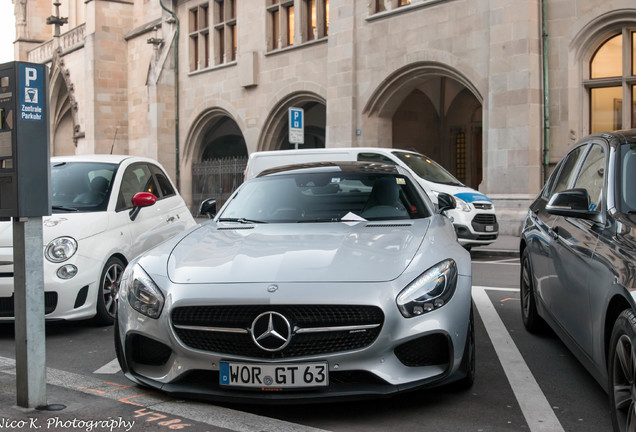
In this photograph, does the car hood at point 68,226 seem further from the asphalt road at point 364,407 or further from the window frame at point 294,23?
the window frame at point 294,23

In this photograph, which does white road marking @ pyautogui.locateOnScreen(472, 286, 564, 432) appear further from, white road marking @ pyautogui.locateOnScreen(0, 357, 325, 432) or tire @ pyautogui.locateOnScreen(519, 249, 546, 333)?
white road marking @ pyautogui.locateOnScreen(0, 357, 325, 432)

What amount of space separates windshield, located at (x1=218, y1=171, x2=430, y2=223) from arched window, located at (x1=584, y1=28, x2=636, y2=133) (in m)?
11.6

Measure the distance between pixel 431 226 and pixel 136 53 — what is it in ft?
102

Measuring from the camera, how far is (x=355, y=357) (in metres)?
3.91

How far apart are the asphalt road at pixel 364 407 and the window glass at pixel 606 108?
12.0 meters

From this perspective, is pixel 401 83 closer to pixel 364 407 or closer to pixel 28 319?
pixel 364 407

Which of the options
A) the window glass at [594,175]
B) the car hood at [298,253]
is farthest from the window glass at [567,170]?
the car hood at [298,253]

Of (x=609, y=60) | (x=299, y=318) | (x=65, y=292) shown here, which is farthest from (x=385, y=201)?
(x=609, y=60)

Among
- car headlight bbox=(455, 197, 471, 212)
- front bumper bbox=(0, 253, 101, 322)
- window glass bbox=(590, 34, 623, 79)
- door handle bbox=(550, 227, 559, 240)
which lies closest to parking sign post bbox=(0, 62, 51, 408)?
front bumper bbox=(0, 253, 101, 322)

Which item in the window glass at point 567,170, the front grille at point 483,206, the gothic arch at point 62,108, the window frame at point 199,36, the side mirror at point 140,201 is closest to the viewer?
the window glass at point 567,170

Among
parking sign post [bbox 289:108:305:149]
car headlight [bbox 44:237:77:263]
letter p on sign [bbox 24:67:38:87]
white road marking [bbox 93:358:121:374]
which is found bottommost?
white road marking [bbox 93:358:121:374]

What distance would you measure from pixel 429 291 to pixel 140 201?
13.7ft

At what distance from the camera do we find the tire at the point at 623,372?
3266mm

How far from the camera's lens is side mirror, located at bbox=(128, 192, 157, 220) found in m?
7.57
